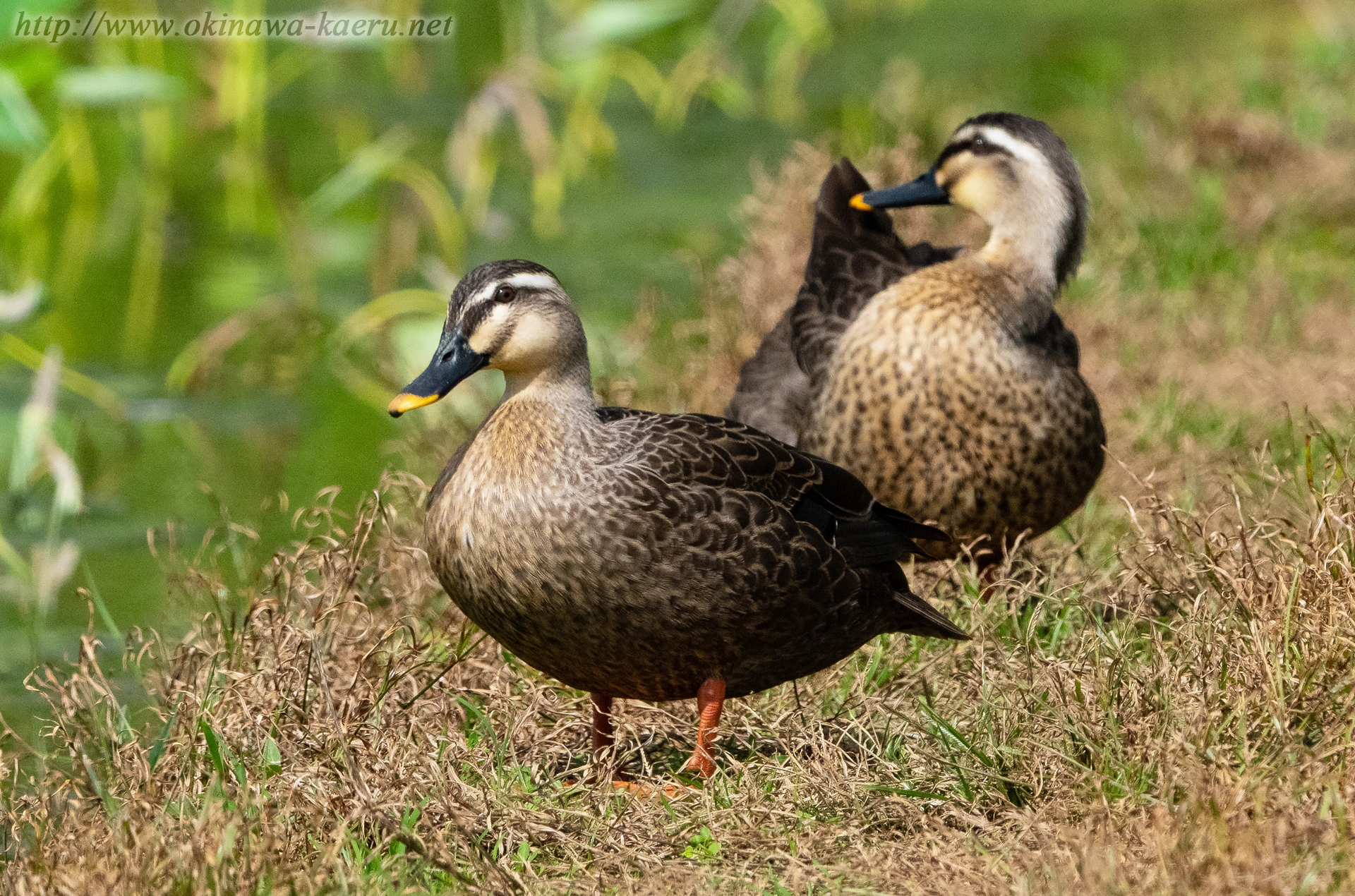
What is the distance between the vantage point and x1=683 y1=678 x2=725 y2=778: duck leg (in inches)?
156

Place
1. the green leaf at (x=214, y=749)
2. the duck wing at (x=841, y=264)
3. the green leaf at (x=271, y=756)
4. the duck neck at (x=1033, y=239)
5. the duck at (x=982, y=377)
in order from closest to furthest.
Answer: the green leaf at (x=214, y=749), the green leaf at (x=271, y=756), the duck at (x=982, y=377), the duck neck at (x=1033, y=239), the duck wing at (x=841, y=264)

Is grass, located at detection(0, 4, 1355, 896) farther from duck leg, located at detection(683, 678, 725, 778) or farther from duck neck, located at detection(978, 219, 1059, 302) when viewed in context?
duck neck, located at detection(978, 219, 1059, 302)

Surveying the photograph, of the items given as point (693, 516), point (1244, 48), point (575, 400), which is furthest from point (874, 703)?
point (1244, 48)

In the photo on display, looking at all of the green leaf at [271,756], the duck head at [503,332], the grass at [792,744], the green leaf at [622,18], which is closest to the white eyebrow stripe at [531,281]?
the duck head at [503,332]

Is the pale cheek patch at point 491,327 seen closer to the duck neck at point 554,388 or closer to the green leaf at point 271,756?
the duck neck at point 554,388

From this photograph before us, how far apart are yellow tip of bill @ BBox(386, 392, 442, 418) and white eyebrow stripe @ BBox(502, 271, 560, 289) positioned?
1.03ft

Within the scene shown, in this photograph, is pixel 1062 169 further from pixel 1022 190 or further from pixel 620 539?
pixel 620 539

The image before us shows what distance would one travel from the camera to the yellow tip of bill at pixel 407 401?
12.6 feet

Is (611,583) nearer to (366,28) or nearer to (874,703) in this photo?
(874,703)

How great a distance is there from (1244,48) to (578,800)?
9.68 metres

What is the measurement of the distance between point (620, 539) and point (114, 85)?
4.06 metres

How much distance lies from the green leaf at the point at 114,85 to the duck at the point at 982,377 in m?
3.08

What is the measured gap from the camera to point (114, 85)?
683 cm

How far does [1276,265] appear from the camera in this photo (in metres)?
7.93
